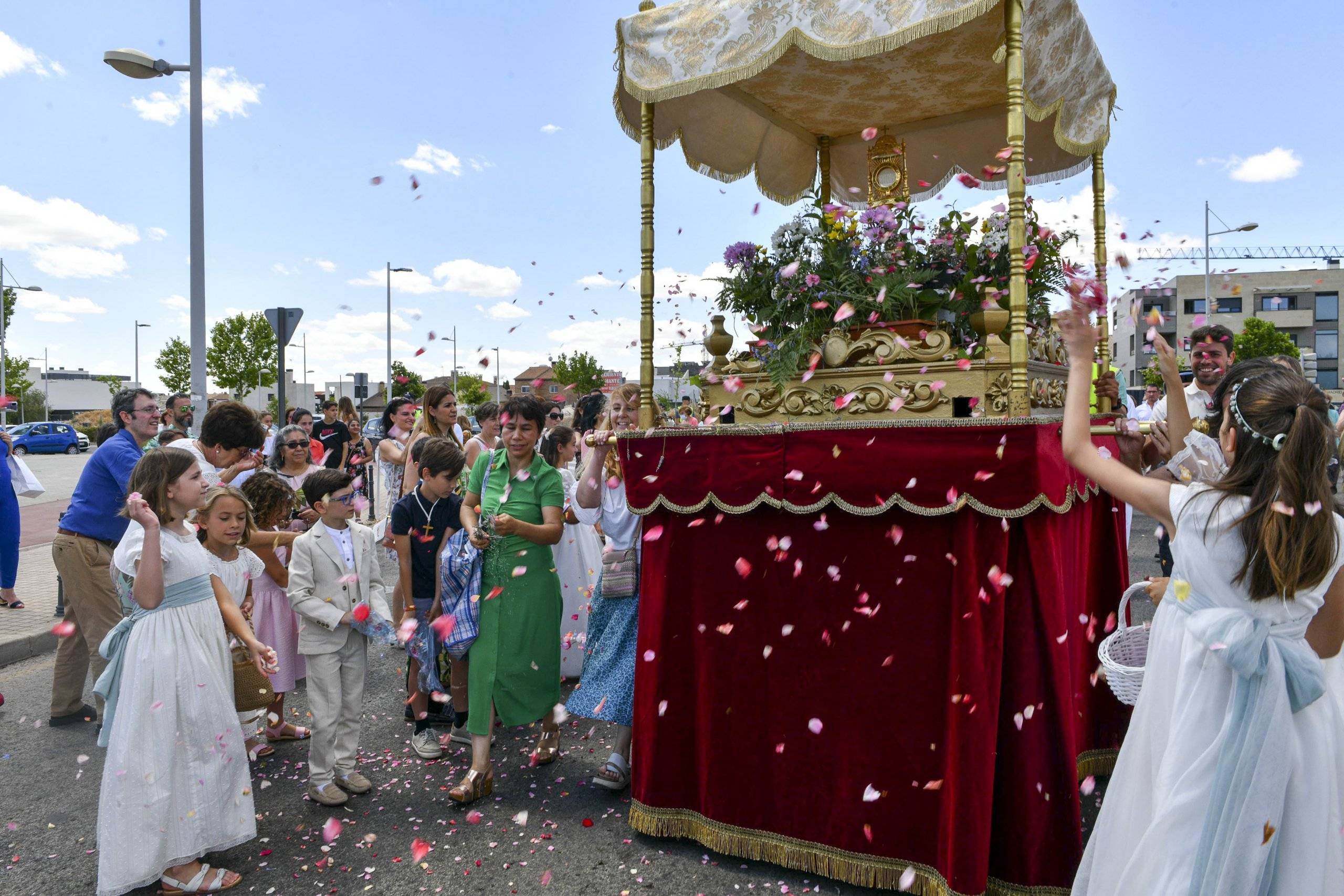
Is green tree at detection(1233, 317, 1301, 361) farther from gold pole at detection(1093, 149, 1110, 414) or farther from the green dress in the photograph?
the green dress

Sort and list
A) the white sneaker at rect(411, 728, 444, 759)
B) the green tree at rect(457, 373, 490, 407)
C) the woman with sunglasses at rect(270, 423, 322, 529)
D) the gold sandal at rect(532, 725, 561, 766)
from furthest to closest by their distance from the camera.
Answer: the green tree at rect(457, 373, 490, 407), the woman with sunglasses at rect(270, 423, 322, 529), the white sneaker at rect(411, 728, 444, 759), the gold sandal at rect(532, 725, 561, 766)

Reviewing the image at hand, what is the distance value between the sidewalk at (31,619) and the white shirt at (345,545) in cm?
312

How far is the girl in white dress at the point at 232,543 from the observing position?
12.9ft

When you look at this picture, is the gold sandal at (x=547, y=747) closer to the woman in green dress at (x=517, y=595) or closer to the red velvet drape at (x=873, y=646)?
the woman in green dress at (x=517, y=595)

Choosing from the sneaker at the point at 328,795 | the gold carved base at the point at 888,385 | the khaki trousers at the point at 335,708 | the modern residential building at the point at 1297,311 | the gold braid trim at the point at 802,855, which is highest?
the modern residential building at the point at 1297,311

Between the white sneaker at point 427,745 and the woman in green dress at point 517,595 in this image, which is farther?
the white sneaker at point 427,745

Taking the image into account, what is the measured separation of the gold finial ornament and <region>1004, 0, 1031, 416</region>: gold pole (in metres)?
1.56

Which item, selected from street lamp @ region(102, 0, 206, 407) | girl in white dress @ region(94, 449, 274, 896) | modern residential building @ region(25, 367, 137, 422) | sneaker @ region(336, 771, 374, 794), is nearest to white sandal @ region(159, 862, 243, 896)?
girl in white dress @ region(94, 449, 274, 896)

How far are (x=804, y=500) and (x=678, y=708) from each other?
107 cm

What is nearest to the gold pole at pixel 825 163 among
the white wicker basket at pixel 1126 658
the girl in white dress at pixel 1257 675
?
the white wicker basket at pixel 1126 658

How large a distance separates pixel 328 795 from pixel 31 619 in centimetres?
510

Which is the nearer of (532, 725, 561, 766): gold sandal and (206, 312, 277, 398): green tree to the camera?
(532, 725, 561, 766): gold sandal

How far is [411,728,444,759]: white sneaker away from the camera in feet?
15.3

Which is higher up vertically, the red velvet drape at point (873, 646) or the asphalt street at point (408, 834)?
the red velvet drape at point (873, 646)
